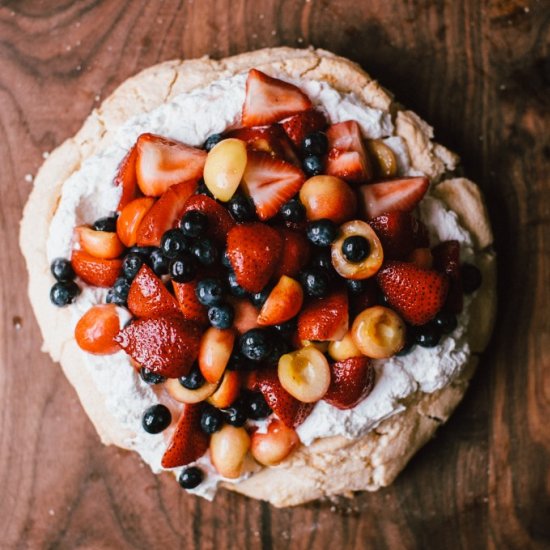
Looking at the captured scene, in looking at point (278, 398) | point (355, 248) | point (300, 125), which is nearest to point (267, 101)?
point (300, 125)

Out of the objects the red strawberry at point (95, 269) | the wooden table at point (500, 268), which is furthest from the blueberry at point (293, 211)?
the wooden table at point (500, 268)

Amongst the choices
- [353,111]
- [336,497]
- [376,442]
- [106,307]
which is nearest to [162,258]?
[106,307]

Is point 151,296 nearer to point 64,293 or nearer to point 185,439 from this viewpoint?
point 64,293

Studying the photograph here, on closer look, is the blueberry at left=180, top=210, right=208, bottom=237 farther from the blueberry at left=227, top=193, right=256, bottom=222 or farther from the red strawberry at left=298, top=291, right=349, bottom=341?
the red strawberry at left=298, top=291, right=349, bottom=341

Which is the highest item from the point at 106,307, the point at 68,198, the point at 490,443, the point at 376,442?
the point at 68,198

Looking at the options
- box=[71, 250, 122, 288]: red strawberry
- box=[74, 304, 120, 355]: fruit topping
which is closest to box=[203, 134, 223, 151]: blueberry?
box=[71, 250, 122, 288]: red strawberry

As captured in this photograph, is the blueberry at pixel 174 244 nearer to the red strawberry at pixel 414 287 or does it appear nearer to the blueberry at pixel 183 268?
the blueberry at pixel 183 268

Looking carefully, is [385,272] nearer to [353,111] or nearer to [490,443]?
[353,111]
